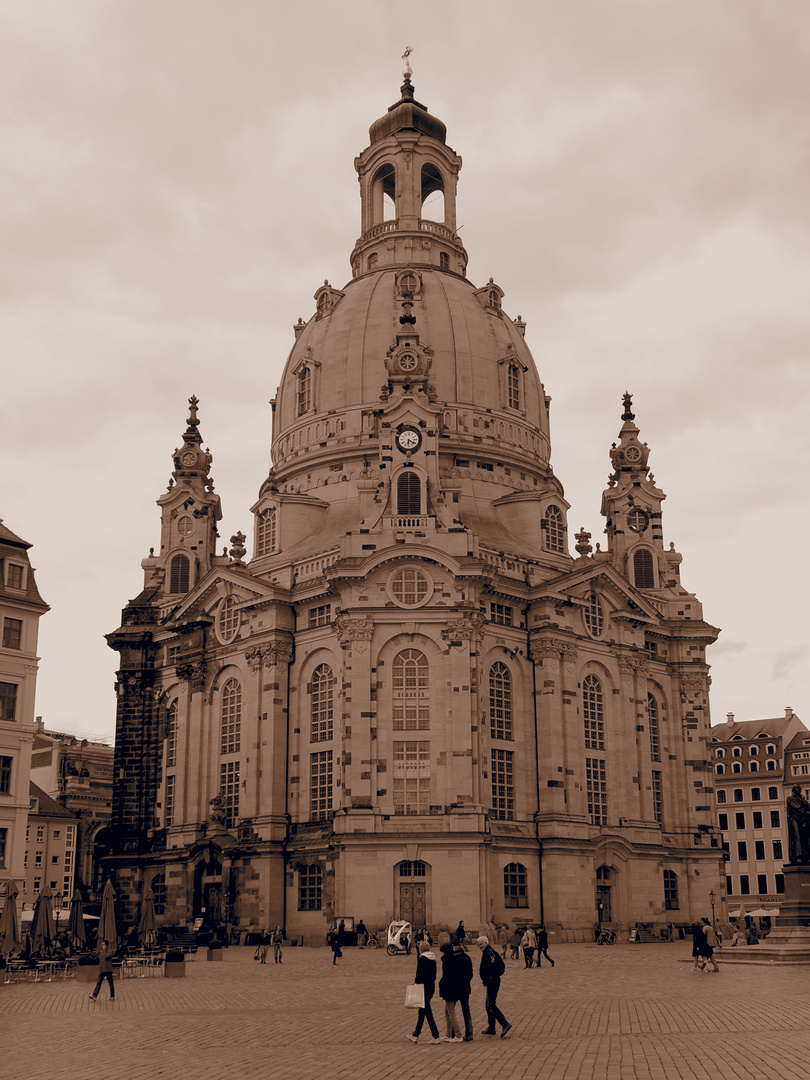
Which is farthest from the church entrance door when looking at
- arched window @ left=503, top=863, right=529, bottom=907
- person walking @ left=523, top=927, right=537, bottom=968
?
person walking @ left=523, top=927, right=537, bottom=968

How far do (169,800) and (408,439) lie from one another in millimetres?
31669

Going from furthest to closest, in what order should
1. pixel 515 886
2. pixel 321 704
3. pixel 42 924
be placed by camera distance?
pixel 321 704
pixel 515 886
pixel 42 924

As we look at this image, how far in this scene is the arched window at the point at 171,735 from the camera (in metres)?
87.5

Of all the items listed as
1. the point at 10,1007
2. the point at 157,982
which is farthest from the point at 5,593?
the point at 10,1007

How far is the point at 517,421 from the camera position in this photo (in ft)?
308

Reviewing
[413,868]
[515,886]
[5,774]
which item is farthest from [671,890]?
[5,774]

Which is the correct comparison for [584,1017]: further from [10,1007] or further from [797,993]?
[10,1007]

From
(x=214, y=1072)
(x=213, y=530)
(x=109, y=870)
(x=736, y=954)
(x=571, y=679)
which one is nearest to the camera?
(x=214, y=1072)

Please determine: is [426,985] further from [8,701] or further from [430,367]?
[430,367]

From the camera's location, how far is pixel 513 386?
9481cm

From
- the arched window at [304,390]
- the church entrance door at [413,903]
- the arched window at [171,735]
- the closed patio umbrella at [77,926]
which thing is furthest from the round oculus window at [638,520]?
the closed patio umbrella at [77,926]

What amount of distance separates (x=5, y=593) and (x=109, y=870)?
34067mm

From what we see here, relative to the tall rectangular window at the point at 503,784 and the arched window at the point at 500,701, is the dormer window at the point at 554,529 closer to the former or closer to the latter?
the arched window at the point at 500,701

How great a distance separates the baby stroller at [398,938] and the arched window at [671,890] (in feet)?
94.1
